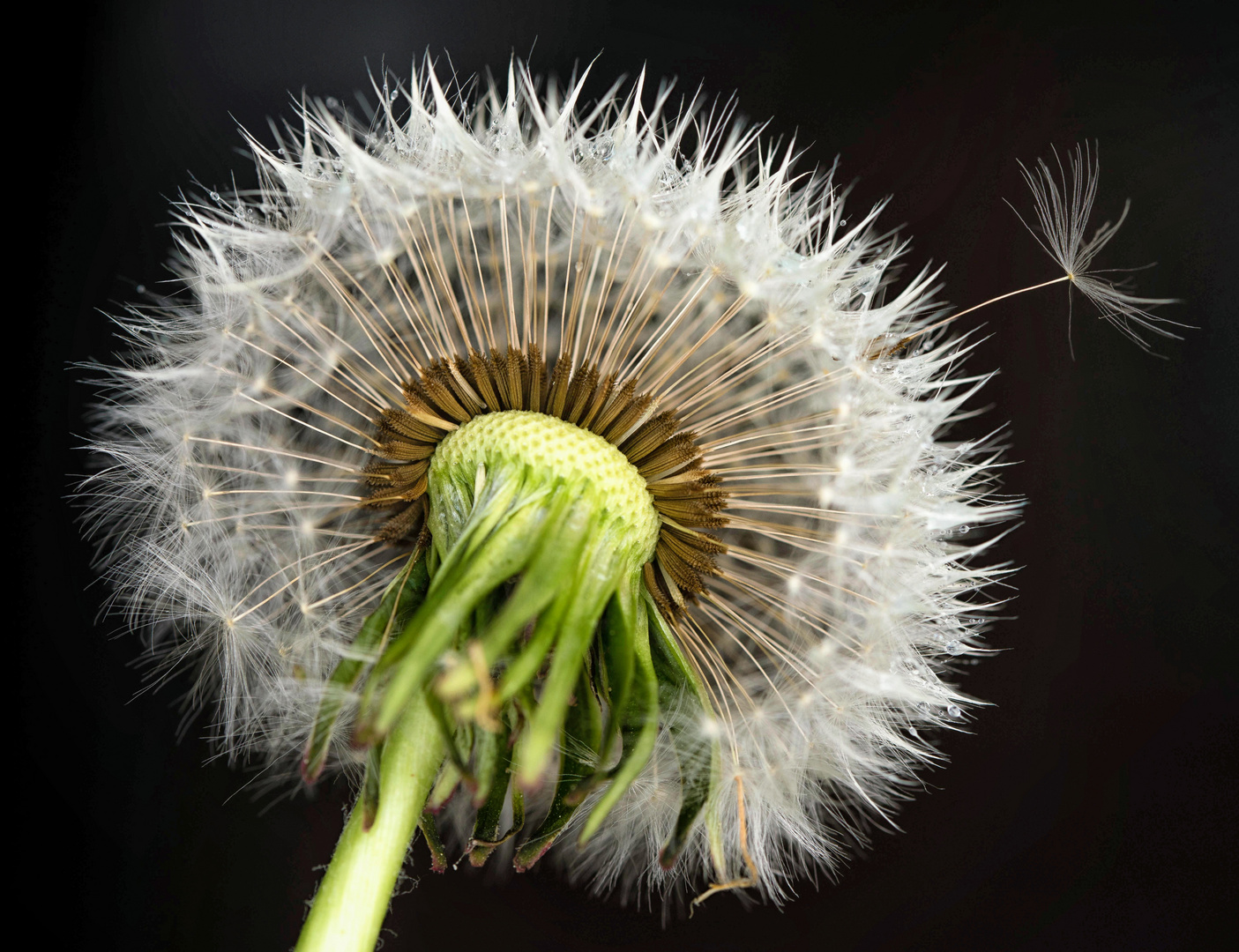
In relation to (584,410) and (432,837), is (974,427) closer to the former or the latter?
(584,410)

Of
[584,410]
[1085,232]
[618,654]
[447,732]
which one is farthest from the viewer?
[1085,232]

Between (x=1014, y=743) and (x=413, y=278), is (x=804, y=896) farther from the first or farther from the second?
(x=413, y=278)

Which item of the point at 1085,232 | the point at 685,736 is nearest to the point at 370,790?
the point at 685,736

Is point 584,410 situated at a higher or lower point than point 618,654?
higher

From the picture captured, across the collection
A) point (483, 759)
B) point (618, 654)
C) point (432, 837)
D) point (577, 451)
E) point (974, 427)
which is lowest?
point (432, 837)

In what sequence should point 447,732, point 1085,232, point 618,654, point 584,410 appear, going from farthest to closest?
point 1085,232 → point 584,410 → point 618,654 → point 447,732

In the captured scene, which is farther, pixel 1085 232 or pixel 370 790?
pixel 1085 232

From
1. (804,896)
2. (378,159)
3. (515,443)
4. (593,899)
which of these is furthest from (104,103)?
(804,896)

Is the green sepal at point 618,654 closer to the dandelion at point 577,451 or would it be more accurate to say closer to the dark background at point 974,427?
the dandelion at point 577,451

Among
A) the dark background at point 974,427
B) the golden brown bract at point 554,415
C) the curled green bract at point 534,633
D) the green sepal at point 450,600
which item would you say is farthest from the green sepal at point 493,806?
the dark background at point 974,427
